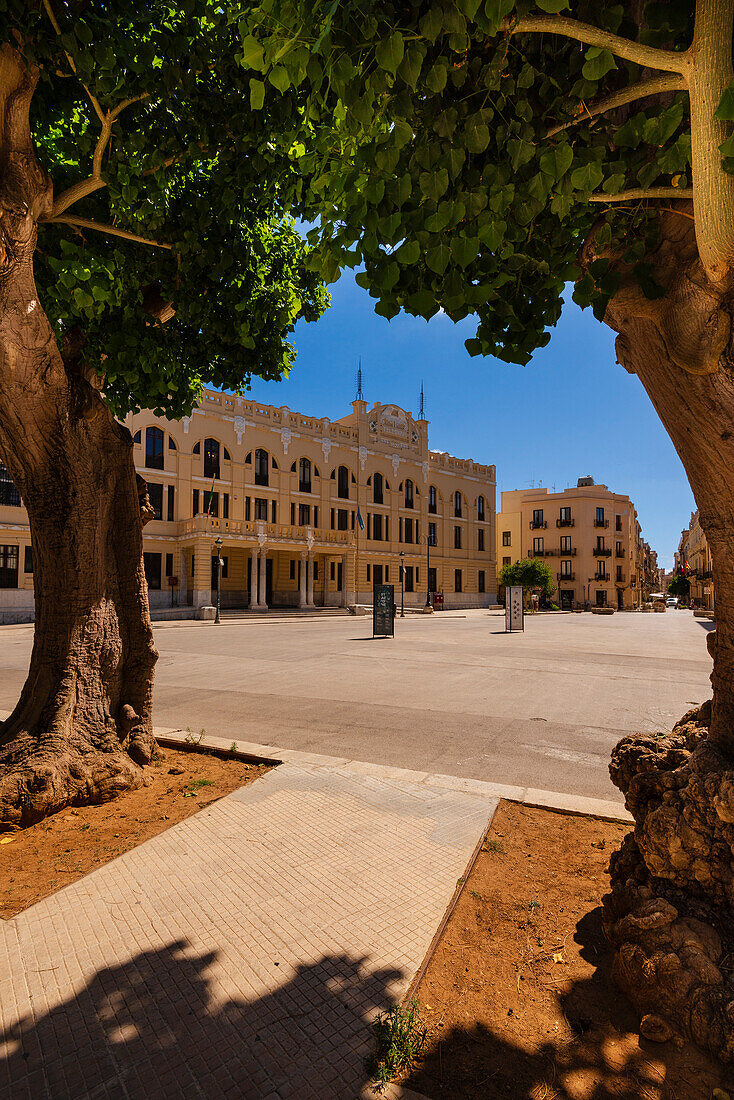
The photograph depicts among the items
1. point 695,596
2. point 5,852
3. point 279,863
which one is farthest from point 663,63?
point 695,596

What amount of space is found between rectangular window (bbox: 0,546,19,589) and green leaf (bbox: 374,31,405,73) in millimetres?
32688

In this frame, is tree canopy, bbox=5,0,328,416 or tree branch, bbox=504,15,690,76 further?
tree canopy, bbox=5,0,328,416

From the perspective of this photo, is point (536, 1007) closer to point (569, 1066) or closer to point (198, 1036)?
point (569, 1066)

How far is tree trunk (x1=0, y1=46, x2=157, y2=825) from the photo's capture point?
340cm

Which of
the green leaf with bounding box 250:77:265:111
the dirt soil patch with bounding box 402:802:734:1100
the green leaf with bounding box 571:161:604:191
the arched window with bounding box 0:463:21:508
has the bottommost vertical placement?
the dirt soil patch with bounding box 402:802:734:1100

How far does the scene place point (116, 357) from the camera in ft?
15.1

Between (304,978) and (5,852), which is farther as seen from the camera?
(5,852)

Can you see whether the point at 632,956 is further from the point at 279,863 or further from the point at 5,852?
the point at 5,852

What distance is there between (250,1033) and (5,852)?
7.47 feet

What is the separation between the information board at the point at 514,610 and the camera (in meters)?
22.7

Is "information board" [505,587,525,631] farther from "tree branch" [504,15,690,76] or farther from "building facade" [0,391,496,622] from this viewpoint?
"tree branch" [504,15,690,76]

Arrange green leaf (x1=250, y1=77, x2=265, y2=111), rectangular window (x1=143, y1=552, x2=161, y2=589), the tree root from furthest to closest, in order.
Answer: rectangular window (x1=143, y1=552, x2=161, y2=589) → the tree root → green leaf (x1=250, y1=77, x2=265, y2=111)

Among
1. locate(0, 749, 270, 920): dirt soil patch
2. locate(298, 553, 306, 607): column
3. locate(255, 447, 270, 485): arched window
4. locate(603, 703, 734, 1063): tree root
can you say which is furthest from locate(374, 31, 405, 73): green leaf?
locate(255, 447, 270, 485): arched window

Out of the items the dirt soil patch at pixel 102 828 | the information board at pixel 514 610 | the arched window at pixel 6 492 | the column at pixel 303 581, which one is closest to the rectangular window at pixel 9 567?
the arched window at pixel 6 492
